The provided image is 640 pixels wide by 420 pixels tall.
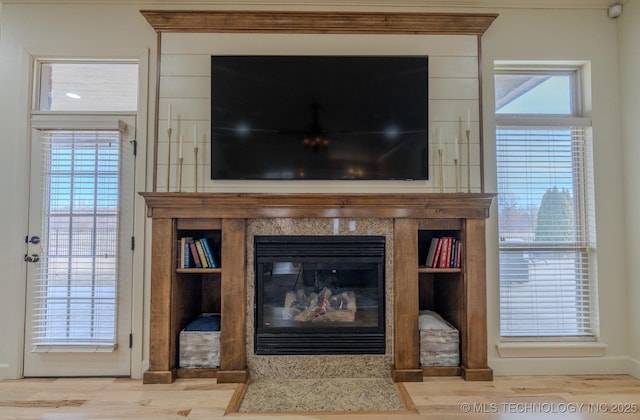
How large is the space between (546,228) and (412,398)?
5.67 feet

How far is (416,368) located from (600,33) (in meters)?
3.02

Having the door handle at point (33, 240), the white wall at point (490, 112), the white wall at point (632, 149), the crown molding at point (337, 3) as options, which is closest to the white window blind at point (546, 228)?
the white wall at point (490, 112)

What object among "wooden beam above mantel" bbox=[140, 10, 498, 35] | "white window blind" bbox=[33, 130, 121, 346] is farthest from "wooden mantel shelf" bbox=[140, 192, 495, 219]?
"wooden beam above mantel" bbox=[140, 10, 498, 35]

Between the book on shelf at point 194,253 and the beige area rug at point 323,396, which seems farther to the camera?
the book on shelf at point 194,253

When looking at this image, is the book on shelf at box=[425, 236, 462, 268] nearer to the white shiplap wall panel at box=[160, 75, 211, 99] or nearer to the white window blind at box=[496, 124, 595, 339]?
the white window blind at box=[496, 124, 595, 339]

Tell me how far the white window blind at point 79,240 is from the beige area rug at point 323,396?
1.21m

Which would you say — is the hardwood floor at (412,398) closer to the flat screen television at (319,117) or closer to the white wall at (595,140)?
the white wall at (595,140)

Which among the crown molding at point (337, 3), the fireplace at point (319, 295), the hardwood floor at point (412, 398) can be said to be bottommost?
the hardwood floor at point (412, 398)

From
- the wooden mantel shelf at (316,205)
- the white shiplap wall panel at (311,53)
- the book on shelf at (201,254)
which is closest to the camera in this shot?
the wooden mantel shelf at (316,205)

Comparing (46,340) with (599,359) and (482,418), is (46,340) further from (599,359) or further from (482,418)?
(599,359)

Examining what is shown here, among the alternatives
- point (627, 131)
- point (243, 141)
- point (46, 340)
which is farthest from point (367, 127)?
point (46, 340)

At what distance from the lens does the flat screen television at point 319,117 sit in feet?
9.10

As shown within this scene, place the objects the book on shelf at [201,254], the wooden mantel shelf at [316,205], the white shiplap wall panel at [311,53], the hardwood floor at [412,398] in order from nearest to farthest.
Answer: the hardwood floor at [412,398] → the wooden mantel shelf at [316,205] → the book on shelf at [201,254] → the white shiplap wall panel at [311,53]

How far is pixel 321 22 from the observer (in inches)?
112
